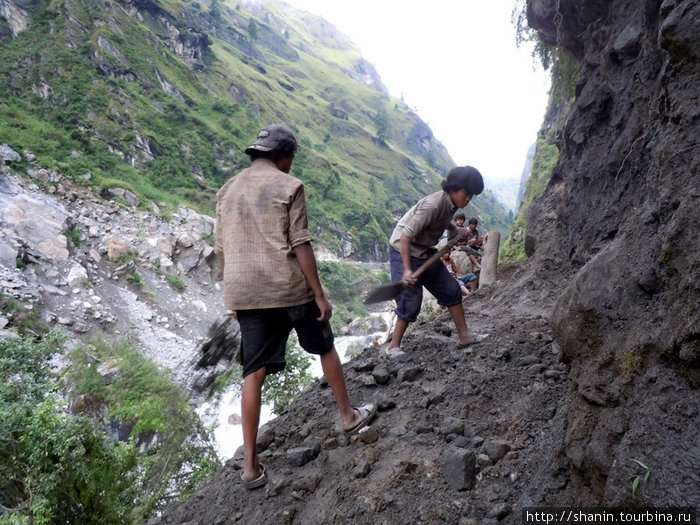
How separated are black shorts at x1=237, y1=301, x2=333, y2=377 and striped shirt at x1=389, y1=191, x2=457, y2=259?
1.54 metres

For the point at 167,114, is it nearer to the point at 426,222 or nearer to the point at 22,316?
the point at 22,316

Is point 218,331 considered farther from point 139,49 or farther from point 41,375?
point 139,49

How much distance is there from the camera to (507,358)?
3.34 m

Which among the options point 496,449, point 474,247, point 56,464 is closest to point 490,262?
point 474,247

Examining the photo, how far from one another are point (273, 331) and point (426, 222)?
185 centimetres

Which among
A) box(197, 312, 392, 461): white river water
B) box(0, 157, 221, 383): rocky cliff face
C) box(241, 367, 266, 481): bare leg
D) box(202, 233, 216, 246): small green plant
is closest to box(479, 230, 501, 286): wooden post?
box(197, 312, 392, 461): white river water

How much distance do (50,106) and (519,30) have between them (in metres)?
28.7

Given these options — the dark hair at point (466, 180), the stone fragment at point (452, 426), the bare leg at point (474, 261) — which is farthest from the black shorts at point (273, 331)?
the bare leg at point (474, 261)

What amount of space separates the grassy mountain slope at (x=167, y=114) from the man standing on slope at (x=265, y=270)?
21002mm

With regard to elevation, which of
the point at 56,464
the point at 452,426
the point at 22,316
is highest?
the point at 452,426

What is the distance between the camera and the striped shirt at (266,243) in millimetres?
2381

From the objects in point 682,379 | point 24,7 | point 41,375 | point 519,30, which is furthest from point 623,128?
point 24,7

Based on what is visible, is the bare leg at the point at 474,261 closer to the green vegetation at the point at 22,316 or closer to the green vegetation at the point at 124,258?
the green vegetation at the point at 22,316

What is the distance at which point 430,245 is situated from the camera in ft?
13.0
